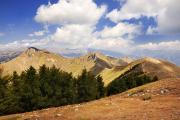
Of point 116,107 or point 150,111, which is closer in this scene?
point 150,111

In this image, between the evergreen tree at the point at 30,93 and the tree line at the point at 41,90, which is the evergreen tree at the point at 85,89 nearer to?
the tree line at the point at 41,90

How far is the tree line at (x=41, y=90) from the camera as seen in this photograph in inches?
3386

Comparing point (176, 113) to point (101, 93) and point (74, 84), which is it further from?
point (101, 93)

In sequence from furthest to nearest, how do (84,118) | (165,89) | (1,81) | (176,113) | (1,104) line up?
(1,81) < (1,104) < (165,89) < (84,118) < (176,113)

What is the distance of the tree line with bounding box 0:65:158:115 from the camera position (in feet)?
282

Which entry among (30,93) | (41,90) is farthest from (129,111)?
(41,90)

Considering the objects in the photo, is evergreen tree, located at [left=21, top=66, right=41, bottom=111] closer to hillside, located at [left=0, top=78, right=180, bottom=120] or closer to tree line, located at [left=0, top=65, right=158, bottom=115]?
tree line, located at [left=0, top=65, right=158, bottom=115]

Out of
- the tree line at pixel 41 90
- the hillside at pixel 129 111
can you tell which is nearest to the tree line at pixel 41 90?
the tree line at pixel 41 90

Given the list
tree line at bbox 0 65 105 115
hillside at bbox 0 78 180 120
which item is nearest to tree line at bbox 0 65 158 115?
tree line at bbox 0 65 105 115

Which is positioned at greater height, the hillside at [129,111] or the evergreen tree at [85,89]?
the evergreen tree at [85,89]

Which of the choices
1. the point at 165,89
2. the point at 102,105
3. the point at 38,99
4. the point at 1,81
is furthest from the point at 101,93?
the point at 102,105

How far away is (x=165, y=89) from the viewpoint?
57656 millimetres

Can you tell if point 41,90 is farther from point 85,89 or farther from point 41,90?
point 85,89

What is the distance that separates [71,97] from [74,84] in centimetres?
894
